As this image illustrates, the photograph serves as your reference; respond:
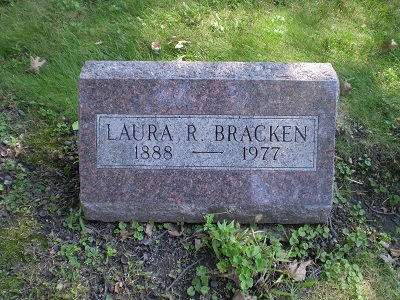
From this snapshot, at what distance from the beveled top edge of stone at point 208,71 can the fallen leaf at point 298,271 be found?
1104 mm

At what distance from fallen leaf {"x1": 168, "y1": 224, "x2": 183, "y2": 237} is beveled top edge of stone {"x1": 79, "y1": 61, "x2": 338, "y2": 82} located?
3.03 feet

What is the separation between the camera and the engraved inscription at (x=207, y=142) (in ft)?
8.99

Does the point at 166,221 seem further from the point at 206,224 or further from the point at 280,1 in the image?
the point at 280,1

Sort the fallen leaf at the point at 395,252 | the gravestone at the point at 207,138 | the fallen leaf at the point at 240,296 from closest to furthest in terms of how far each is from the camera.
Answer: the fallen leaf at the point at 240,296 < the gravestone at the point at 207,138 < the fallen leaf at the point at 395,252

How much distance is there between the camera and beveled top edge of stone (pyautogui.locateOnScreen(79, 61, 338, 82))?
2701 millimetres

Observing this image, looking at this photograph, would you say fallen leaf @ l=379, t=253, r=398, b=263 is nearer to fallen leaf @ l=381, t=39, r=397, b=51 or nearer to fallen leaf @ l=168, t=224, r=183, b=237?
fallen leaf @ l=168, t=224, r=183, b=237

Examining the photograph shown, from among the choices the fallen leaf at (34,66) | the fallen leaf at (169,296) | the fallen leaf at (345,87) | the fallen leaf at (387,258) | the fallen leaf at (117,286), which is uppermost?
the fallen leaf at (345,87)

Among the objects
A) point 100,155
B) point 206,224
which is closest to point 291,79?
point 206,224

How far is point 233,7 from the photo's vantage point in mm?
4371

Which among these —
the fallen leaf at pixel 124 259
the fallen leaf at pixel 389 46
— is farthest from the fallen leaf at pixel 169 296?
the fallen leaf at pixel 389 46

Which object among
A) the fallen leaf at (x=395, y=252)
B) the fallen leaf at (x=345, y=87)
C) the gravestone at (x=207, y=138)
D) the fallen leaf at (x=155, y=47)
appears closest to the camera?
the gravestone at (x=207, y=138)

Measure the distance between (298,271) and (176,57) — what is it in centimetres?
208

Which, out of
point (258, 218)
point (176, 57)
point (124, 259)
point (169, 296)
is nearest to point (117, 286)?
point (124, 259)

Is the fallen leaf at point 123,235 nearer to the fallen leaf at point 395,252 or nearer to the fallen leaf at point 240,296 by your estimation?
the fallen leaf at point 240,296
